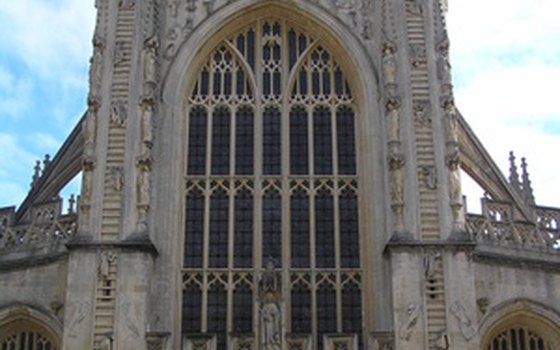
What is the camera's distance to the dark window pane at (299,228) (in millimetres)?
22484

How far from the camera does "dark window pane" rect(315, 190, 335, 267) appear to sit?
73.7 feet

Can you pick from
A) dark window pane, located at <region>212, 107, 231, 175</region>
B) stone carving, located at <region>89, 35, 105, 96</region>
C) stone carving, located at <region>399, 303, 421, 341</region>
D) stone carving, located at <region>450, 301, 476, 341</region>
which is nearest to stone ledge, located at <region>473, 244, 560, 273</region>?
stone carving, located at <region>450, 301, 476, 341</region>

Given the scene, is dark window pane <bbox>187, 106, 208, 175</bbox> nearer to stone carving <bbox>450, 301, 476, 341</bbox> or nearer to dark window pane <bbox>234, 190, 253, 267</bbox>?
dark window pane <bbox>234, 190, 253, 267</bbox>

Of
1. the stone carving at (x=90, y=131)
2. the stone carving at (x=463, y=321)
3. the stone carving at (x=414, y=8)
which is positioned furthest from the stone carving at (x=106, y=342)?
the stone carving at (x=414, y=8)

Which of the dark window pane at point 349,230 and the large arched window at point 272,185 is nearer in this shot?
the large arched window at point 272,185

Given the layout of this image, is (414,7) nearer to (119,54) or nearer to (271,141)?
(271,141)

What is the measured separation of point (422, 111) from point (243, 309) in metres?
6.46

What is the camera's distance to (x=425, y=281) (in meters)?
20.9

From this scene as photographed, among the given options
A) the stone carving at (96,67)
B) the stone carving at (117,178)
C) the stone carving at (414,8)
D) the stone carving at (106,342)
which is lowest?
the stone carving at (106,342)

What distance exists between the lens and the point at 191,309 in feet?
72.2

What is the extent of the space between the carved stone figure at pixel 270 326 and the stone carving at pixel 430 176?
185 inches

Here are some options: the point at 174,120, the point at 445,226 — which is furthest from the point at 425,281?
the point at 174,120

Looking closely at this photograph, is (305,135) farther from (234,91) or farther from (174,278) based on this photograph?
(174,278)

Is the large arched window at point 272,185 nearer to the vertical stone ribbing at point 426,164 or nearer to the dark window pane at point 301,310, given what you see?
the dark window pane at point 301,310
